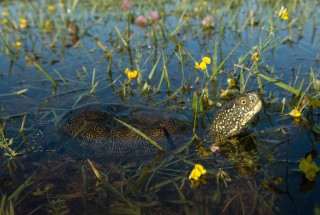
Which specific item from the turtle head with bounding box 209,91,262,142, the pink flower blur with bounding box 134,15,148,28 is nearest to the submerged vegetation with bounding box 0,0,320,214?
the turtle head with bounding box 209,91,262,142

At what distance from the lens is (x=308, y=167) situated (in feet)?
6.89

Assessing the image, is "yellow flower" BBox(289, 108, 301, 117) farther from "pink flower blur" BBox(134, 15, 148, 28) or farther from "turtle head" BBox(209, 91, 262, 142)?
"pink flower blur" BBox(134, 15, 148, 28)

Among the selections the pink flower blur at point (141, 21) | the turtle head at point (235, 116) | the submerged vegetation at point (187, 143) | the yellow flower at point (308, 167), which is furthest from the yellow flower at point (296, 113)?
the pink flower blur at point (141, 21)

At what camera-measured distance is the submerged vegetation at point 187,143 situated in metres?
2.15

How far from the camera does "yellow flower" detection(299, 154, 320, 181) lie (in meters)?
2.10

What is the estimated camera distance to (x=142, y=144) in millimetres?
2783

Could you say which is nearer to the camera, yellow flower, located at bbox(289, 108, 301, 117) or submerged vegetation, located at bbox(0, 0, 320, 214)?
submerged vegetation, located at bbox(0, 0, 320, 214)

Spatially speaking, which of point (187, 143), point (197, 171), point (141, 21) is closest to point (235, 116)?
point (187, 143)

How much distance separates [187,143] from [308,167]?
1.00 m

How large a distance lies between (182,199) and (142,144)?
753mm

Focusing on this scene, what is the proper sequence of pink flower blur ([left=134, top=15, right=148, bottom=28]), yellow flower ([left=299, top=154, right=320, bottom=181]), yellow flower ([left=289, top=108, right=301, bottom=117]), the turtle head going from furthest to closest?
pink flower blur ([left=134, top=15, right=148, bottom=28]) < yellow flower ([left=289, top=108, right=301, bottom=117]) < the turtle head < yellow flower ([left=299, top=154, right=320, bottom=181])

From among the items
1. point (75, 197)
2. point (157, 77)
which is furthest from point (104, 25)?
point (75, 197)

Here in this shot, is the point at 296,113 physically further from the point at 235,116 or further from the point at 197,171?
the point at 197,171

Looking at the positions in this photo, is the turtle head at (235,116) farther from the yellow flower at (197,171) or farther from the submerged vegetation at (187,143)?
the yellow flower at (197,171)
